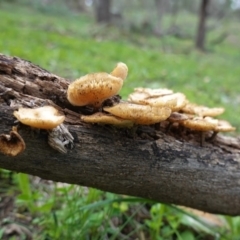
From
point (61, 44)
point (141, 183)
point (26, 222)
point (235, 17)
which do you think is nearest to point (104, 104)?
point (141, 183)

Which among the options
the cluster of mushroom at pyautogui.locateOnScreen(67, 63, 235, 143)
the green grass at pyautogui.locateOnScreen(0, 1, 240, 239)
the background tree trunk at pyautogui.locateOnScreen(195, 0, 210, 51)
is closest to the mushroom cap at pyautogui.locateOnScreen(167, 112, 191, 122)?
the cluster of mushroom at pyautogui.locateOnScreen(67, 63, 235, 143)

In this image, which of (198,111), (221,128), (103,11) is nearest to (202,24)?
(103,11)

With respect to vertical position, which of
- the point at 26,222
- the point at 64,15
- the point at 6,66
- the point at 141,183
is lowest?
the point at 26,222

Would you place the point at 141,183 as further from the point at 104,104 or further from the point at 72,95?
the point at 72,95

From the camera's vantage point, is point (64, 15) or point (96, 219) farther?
point (64, 15)

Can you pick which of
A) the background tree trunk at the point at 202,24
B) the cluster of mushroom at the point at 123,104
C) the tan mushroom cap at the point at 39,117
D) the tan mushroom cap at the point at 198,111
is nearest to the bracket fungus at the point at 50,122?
the tan mushroom cap at the point at 39,117

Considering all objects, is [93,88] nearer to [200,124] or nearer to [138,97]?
[138,97]

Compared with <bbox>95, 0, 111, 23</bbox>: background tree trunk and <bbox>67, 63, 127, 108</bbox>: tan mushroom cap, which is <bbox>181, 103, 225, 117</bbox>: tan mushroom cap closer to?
<bbox>67, 63, 127, 108</bbox>: tan mushroom cap

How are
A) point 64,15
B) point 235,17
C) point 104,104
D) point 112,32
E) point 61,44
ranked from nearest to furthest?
point 104,104, point 61,44, point 112,32, point 64,15, point 235,17
